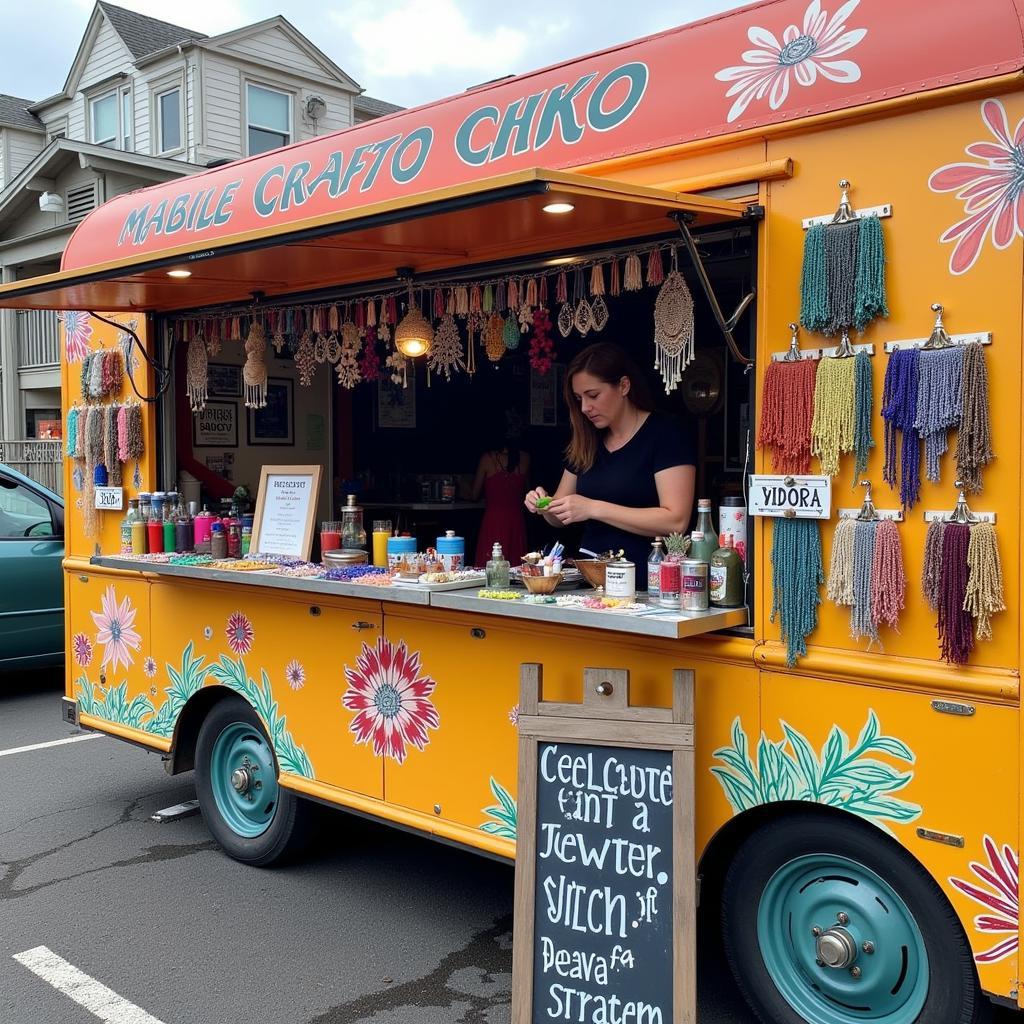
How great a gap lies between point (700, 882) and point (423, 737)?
117 centimetres

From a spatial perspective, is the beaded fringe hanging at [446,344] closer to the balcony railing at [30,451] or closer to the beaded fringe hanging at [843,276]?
the beaded fringe hanging at [843,276]

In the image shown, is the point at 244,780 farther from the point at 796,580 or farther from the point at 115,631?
the point at 796,580

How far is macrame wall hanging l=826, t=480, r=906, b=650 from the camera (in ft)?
8.79

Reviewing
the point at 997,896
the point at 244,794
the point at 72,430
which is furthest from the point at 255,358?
the point at 997,896

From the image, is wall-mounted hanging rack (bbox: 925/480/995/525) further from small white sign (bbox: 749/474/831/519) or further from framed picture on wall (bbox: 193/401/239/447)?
framed picture on wall (bbox: 193/401/239/447)

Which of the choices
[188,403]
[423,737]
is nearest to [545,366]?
[423,737]

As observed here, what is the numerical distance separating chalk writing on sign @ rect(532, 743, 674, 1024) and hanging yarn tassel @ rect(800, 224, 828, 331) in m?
1.27

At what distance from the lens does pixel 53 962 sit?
3.66 metres

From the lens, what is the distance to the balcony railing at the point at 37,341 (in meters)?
19.1

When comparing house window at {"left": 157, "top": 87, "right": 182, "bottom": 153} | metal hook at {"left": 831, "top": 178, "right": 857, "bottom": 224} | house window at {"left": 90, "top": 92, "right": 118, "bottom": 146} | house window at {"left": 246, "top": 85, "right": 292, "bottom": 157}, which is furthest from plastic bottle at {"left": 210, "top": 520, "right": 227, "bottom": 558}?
house window at {"left": 90, "top": 92, "right": 118, "bottom": 146}

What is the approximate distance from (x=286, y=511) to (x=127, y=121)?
19.9m

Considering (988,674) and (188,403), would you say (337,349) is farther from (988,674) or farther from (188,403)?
(988,674)

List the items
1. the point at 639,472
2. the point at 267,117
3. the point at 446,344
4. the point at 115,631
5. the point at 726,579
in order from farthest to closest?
the point at 267,117 → the point at 115,631 → the point at 446,344 → the point at 639,472 → the point at 726,579

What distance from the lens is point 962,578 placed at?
2555mm
